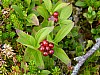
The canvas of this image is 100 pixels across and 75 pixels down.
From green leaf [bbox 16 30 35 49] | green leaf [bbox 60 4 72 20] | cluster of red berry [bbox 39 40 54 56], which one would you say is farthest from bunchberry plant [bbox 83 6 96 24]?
green leaf [bbox 16 30 35 49]

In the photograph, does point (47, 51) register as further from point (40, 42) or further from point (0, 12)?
point (0, 12)

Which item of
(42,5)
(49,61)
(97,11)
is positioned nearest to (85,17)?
(97,11)

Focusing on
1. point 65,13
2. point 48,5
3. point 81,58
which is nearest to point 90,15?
point 65,13

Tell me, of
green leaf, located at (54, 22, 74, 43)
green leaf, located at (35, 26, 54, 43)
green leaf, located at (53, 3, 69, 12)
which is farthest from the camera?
green leaf, located at (53, 3, 69, 12)

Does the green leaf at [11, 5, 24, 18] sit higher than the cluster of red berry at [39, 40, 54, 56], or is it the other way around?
the green leaf at [11, 5, 24, 18]

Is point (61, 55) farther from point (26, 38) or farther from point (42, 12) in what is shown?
point (42, 12)

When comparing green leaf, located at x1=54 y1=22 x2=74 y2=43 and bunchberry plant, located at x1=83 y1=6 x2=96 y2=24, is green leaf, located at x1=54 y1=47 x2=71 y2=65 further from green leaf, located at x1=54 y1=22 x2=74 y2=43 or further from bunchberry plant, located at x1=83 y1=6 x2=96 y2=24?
bunchberry plant, located at x1=83 y1=6 x2=96 y2=24
